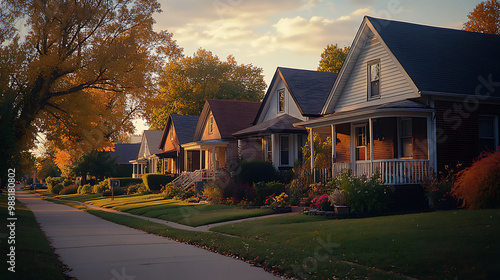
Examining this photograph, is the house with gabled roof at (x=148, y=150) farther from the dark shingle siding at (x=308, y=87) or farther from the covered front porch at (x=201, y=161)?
the dark shingle siding at (x=308, y=87)

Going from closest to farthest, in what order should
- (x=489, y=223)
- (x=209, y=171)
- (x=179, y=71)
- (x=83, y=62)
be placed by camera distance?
(x=489, y=223), (x=83, y=62), (x=209, y=171), (x=179, y=71)

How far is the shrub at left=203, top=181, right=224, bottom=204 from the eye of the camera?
86.7ft

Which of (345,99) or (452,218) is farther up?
(345,99)

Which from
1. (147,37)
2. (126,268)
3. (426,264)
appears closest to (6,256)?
(126,268)

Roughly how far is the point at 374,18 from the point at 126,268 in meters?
16.6

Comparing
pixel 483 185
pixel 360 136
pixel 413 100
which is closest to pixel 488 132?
pixel 413 100

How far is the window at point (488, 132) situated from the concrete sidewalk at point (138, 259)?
13224mm

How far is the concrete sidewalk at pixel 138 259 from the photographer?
30.9ft

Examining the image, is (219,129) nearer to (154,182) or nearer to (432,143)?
(154,182)

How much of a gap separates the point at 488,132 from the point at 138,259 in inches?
613

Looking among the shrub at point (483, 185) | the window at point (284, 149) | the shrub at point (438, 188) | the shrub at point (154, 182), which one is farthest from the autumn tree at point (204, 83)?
the shrub at point (483, 185)

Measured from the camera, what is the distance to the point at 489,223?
38.0 ft

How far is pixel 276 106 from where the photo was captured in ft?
105

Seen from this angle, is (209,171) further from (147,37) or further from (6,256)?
(6,256)
